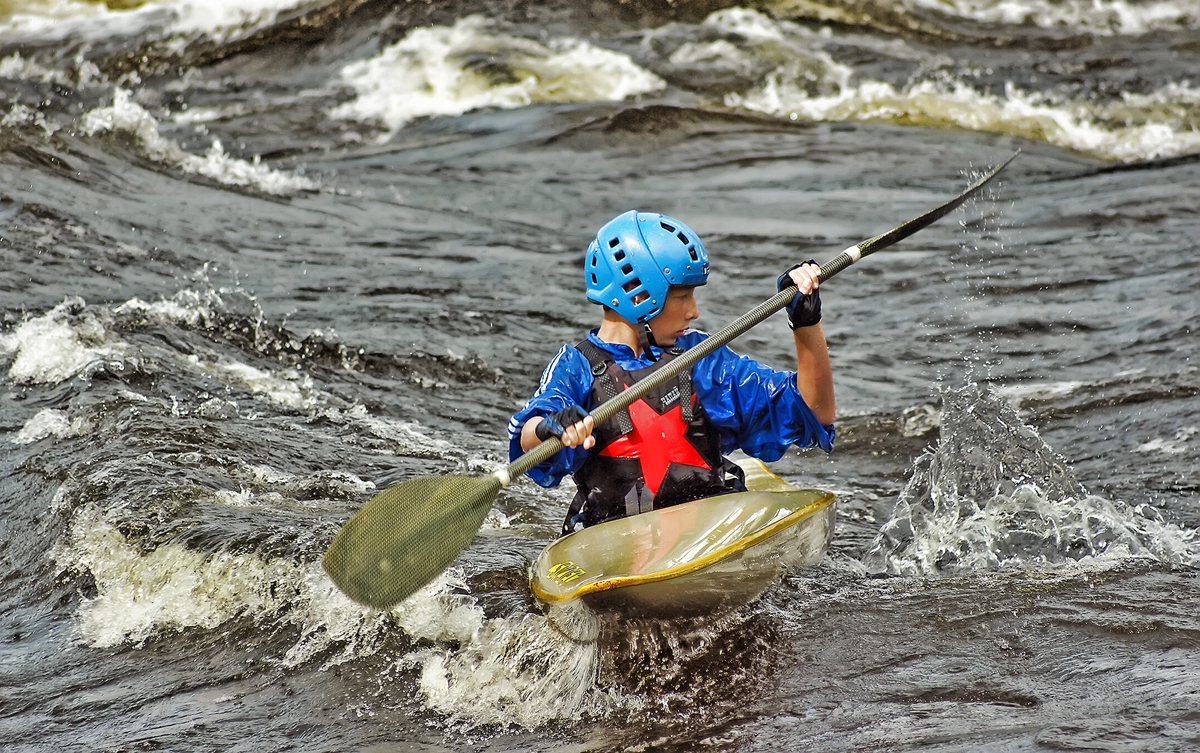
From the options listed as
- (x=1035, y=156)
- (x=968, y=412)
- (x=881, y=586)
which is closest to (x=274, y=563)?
(x=881, y=586)

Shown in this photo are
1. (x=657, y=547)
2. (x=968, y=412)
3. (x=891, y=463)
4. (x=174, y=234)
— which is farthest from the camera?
(x=174, y=234)

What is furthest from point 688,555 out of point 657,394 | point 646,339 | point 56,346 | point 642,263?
point 56,346

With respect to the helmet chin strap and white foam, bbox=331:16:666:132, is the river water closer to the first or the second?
white foam, bbox=331:16:666:132

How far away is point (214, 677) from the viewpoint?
3426 mm

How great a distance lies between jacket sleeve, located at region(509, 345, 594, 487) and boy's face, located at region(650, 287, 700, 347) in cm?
25

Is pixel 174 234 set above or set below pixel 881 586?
above

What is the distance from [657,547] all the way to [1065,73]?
43.0 feet

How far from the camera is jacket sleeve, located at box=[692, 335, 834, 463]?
360 centimetres

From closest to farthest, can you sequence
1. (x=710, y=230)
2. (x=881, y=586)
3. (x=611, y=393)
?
1. (x=611, y=393)
2. (x=881, y=586)
3. (x=710, y=230)

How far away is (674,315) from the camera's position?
3570mm

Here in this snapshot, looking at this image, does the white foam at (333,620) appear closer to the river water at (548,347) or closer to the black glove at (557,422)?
the river water at (548,347)

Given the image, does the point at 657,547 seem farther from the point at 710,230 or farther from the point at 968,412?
the point at 710,230

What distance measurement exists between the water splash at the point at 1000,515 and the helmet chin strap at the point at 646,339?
1.27 metres

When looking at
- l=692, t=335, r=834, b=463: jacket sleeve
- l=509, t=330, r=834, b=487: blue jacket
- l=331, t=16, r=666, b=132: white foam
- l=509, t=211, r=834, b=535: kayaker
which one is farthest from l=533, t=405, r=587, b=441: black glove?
l=331, t=16, r=666, b=132: white foam
